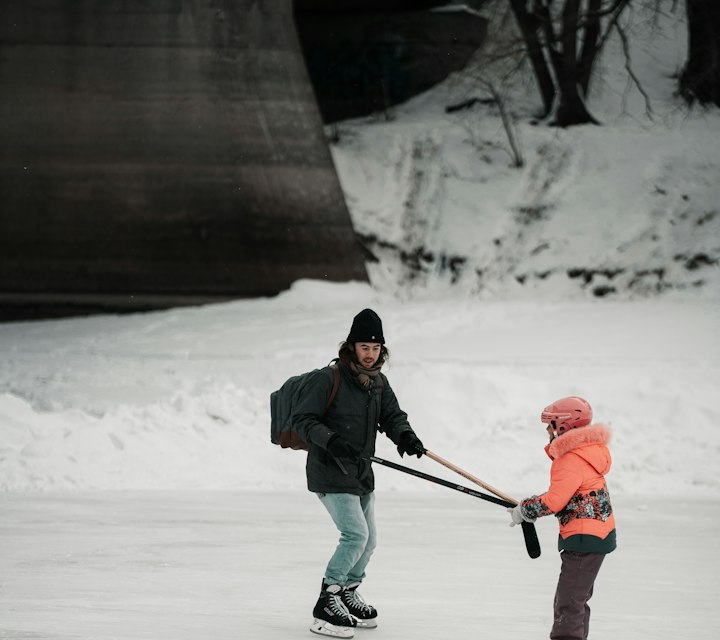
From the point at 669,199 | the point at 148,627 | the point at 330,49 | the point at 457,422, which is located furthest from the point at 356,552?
the point at 330,49

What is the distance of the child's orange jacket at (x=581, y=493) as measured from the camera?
5797 millimetres

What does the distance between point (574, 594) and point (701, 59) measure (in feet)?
84.2

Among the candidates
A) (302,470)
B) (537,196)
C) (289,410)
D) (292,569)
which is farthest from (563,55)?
(289,410)

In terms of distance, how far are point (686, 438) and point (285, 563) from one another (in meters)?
6.10

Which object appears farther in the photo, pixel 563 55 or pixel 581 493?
pixel 563 55

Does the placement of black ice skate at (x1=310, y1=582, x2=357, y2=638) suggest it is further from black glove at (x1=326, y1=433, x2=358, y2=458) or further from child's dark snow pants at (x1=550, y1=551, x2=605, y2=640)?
child's dark snow pants at (x1=550, y1=551, x2=605, y2=640)

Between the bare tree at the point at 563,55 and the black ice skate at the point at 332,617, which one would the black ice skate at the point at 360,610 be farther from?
the bare tree at the point at 563,55

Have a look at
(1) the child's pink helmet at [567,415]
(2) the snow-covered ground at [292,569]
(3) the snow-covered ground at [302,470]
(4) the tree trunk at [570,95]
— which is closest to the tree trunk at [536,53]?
(4) the tree trunk at [570,95]

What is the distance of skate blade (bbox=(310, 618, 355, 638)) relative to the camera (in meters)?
6.52

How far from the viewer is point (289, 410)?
22.0ft

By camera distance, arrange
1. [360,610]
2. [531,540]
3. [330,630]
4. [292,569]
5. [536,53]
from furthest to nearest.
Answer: [536,53], [292,569], [360,610], [330,630], [531,540]

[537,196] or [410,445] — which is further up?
[410,445]

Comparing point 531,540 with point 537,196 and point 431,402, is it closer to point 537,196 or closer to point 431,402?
point 431,402

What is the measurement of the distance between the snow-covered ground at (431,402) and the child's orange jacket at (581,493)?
1021 millimetres
